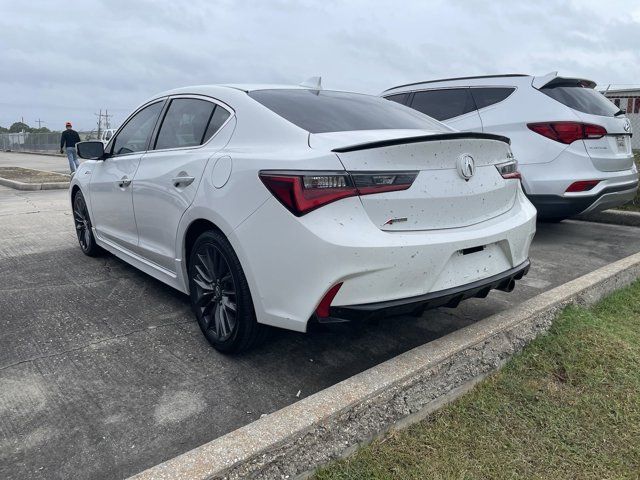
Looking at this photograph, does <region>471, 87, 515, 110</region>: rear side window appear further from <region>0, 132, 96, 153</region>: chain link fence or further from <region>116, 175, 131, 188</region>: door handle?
<region>0, 132, 96, 153</region>: chain link fence

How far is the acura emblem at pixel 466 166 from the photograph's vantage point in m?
2.72

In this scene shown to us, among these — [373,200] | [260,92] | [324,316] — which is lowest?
[324,316]

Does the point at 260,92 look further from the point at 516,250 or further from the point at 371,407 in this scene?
the point at 371,407

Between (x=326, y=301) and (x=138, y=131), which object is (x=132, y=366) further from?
(x=138, y=131)

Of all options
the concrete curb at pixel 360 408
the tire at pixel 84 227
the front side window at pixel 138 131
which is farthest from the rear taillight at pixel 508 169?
the tire at pixel 84 227

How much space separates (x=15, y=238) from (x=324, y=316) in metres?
5.22

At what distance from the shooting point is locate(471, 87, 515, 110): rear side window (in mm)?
5852

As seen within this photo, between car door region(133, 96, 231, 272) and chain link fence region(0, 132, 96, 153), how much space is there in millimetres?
32243

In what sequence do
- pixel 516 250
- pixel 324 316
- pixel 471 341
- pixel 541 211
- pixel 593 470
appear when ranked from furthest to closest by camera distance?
pixel 541 211 → pixel 516 250 → pixel 471 341 → pixel 324 316 → pixel 593 470

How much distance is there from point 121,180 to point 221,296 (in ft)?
5.52

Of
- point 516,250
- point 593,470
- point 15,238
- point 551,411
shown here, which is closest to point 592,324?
point 516,250

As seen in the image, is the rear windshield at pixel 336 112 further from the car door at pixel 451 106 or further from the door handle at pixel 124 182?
the car door at pixel 451 106

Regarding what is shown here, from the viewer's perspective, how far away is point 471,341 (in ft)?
8.86

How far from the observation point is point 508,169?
3.11m
